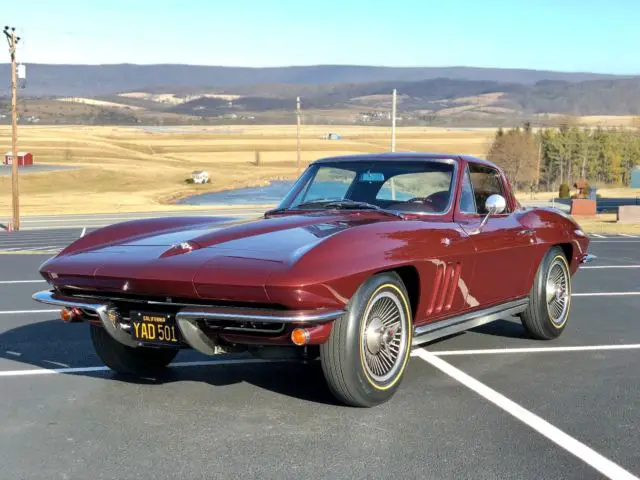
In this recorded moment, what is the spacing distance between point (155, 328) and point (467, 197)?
2821 mm

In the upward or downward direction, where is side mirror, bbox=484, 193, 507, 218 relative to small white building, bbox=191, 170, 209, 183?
upward

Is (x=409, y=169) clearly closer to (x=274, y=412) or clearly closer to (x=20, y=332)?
(x=274, y=412)

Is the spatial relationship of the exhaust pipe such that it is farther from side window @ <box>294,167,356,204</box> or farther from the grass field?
the grass field

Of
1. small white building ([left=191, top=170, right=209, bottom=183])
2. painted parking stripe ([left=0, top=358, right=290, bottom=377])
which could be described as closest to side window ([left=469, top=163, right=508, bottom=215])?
painted parking stripe ([left=0, top=358, right=290, bottom=377])

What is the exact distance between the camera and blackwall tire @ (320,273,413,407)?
495 centimetres

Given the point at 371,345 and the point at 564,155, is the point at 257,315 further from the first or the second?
the point at 564,155

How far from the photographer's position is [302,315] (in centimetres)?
468

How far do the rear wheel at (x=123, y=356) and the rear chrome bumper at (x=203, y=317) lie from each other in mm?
633

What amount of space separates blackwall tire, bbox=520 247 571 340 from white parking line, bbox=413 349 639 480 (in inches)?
45.0

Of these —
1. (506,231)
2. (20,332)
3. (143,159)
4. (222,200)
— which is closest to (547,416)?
(506,231)

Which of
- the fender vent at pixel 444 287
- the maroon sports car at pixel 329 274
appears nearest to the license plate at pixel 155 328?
the maroon sports car at pixel 329 274

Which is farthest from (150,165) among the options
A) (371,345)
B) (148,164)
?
(371,345)

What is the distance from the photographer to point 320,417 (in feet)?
16.5

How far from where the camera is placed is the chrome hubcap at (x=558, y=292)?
748 centimetres
